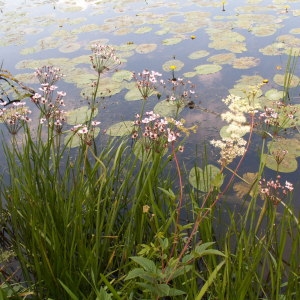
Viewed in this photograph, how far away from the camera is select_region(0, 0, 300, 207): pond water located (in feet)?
11.8

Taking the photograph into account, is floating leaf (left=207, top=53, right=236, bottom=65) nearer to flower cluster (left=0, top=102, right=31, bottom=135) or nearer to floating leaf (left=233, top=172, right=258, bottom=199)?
floating leaf (left=233, top=172, right=258, bottom=199)

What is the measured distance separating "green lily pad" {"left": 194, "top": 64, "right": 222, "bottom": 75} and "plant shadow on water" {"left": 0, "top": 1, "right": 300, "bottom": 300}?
13 mm

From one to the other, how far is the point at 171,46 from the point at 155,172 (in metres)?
3.41

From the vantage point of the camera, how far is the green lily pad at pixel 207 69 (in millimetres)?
4030

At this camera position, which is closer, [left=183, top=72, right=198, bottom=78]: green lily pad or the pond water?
the pond water

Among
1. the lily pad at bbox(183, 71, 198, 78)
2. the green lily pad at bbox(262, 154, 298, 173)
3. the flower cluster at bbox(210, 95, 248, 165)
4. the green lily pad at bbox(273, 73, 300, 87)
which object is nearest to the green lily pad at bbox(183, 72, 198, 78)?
the lily pad at bbox(183, 71, 198, 78)

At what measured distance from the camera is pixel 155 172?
6.24ft

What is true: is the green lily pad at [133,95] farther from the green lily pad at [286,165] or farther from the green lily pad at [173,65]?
the green lily pad at [286,165]

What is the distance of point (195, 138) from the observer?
10.3 feet

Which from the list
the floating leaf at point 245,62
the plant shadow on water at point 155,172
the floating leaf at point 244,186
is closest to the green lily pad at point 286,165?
Result: the plant shadow on water at point 155,172

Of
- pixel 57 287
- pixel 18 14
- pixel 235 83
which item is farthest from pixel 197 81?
pixel 18 14

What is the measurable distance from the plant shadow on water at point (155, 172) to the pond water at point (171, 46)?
30 mm

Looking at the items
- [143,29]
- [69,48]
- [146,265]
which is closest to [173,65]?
[143,29]

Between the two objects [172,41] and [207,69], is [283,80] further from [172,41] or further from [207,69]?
[172,41]
